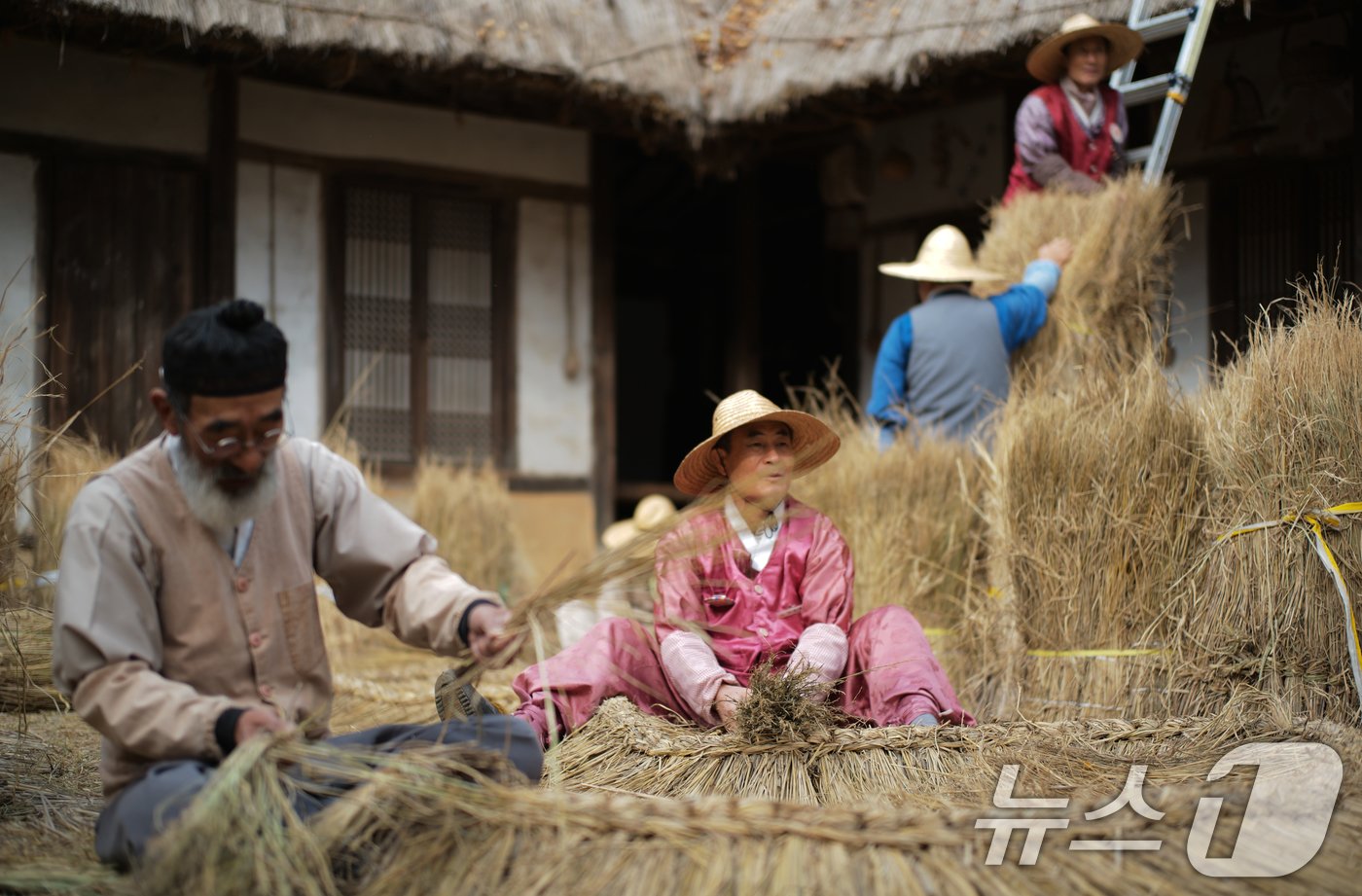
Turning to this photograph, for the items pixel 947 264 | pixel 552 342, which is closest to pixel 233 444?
pixel 947 264

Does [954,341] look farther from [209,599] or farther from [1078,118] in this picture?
[209,599]

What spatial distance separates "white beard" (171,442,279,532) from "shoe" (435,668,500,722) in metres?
0.48

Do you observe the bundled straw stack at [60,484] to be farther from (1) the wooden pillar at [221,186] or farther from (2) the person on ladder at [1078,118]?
(2) the person on ladder at [1078,118]

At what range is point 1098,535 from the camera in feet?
13.0

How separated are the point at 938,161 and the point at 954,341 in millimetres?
3247

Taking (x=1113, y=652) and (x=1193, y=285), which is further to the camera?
(x=1193, y=285)

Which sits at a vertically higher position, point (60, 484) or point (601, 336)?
point (601, 336)

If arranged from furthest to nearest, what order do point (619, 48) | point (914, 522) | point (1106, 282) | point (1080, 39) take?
point (619, 48) → point (1080, 39) → point (1106, 282) → point (914, 522)

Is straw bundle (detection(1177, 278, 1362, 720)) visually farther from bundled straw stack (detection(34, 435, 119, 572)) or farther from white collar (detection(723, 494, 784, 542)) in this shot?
bundled straw stack (detection(34, 435, 119, 572))

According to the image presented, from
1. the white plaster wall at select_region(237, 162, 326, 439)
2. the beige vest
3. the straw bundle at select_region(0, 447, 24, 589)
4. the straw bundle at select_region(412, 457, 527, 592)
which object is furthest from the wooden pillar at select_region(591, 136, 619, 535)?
the beige vest

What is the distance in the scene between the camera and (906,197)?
8.30 m

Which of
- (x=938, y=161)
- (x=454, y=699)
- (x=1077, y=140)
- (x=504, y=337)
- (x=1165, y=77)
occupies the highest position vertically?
(x=938, y=161)

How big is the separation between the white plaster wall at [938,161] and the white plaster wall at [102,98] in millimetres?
3895

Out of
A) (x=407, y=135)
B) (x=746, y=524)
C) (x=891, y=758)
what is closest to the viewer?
(x=891, y=758)
